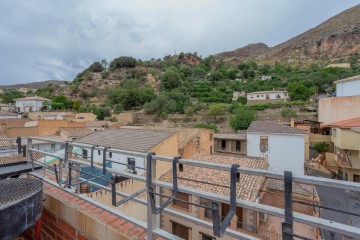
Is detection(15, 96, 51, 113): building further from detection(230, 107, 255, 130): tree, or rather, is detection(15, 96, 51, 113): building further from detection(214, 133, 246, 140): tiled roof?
detection(230, 107, 255, 130): tree

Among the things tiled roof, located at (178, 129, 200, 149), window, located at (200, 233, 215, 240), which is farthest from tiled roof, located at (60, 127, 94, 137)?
window, located at (200, 233, 215, 240)

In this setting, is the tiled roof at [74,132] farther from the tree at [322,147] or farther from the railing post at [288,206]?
the tree at [322,147]

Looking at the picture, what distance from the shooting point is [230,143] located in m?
18.7

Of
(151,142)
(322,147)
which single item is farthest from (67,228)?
(322,147)

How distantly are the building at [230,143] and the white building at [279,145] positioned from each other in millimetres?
1806

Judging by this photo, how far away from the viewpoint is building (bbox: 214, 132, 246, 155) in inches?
709

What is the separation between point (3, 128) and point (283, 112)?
26874mm

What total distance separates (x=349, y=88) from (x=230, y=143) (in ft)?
38.9

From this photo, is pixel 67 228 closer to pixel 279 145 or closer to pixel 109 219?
pixel 109 219

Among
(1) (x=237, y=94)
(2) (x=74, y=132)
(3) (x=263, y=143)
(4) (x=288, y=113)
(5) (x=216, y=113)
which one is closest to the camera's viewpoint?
(3) (x=263, y=143)

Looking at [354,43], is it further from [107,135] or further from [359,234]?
[359,234]

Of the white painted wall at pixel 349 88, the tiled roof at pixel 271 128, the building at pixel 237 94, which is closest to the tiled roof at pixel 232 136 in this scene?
the tiled roof at pixel 271 128

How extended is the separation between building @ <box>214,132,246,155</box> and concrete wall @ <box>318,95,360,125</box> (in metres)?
7.99

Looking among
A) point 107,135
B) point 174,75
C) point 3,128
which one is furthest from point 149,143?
point 174,75
